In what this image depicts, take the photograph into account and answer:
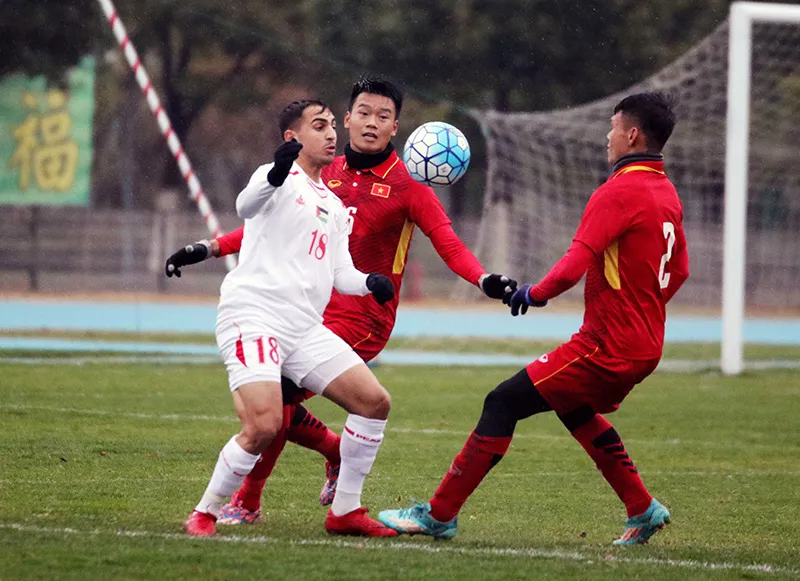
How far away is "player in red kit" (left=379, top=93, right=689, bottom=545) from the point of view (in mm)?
6566

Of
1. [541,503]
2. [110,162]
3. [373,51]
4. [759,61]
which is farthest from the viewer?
[110,162]

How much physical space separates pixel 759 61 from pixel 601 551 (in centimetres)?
1346

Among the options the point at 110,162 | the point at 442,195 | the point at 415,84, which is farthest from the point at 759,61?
the point at 110,162

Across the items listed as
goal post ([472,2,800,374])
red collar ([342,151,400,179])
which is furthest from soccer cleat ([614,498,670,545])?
goal post ([472,2,800,374])

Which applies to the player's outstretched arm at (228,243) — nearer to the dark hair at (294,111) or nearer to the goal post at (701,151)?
the dark hair at (294,111)

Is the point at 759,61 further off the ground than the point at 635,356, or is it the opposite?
the point at 759,61

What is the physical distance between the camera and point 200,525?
6.48 meters

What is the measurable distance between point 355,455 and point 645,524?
149 centimetres

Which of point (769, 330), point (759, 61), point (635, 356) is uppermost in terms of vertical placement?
point (759, 61)

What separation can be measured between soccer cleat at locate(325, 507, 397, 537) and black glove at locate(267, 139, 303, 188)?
1.69 metres

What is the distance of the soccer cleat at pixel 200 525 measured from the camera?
646cm

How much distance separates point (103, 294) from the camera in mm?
34156

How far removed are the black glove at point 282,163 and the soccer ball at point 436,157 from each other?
1.57 m

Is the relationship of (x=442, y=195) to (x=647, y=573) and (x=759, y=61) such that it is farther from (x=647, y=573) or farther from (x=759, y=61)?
(x=647, y=573)
